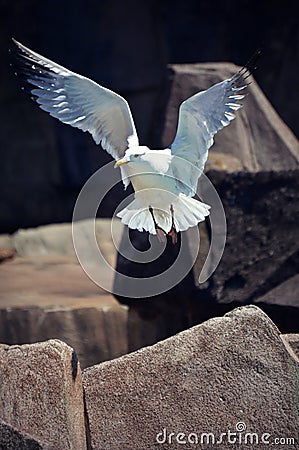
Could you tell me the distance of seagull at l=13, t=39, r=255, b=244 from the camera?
193 inches

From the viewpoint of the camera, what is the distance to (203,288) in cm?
575

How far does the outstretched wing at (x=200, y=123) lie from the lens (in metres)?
4.95

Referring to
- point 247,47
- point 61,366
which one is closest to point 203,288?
point 61,366

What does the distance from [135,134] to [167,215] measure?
1.39 ft

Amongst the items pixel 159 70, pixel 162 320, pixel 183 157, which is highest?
pixel 183 157

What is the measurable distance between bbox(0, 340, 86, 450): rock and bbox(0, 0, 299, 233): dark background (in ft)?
14.4

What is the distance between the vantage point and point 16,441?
4047 millimetres

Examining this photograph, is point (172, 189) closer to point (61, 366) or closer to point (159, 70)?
point (61, 366)

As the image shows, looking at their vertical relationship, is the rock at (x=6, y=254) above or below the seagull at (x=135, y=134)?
below

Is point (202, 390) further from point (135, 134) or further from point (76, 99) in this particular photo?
point (76, 99)

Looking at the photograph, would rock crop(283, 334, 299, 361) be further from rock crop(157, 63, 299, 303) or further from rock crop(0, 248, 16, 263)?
rock crop(0, 248, 16, 263)

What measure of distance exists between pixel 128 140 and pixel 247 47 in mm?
3800

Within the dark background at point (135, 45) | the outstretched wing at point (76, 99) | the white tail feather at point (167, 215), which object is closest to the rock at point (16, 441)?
the white tail feather at point (167, 215)

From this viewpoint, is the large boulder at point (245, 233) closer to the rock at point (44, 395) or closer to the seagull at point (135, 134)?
the seagull at point (135, 134)
